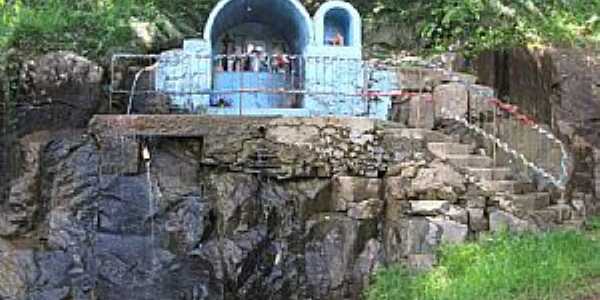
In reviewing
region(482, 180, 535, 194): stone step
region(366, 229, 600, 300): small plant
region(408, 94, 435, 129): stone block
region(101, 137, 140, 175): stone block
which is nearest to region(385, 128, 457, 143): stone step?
region(408, 94, 435, 129): stone block

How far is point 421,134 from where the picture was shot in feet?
39.5

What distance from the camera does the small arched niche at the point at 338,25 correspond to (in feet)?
48.1

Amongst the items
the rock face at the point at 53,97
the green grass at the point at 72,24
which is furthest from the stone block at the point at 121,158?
the green grass at the point at 72,24

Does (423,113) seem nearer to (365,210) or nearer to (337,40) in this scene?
(365,210)

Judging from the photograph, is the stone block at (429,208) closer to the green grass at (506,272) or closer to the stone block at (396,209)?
the stone block at (396,209)

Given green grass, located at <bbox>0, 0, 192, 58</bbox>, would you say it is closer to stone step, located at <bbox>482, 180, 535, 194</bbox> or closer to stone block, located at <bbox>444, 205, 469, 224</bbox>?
stone block, located at <bbox>444, 205, 469, 224</bbox>

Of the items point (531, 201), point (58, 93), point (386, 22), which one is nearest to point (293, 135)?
point (531, 201)

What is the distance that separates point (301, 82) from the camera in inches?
582

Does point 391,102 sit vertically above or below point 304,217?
above

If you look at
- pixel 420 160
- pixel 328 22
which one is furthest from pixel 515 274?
pixel 328 22

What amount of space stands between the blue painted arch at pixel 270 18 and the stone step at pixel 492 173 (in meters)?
4.17

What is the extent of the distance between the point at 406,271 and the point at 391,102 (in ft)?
12.6

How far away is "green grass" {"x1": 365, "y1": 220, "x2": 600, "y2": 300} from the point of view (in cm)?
925

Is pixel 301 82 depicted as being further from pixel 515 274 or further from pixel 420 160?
pixel 515 274
